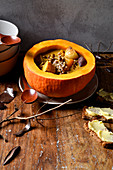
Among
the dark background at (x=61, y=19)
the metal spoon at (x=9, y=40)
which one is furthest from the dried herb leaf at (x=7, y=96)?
the dark background at (x=61, y=19)

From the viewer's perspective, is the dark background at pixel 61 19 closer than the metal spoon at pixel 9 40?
No

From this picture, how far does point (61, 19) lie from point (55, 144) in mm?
924

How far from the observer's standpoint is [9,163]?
0.88 m

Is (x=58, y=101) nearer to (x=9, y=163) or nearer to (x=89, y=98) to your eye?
(x=89, y=98)

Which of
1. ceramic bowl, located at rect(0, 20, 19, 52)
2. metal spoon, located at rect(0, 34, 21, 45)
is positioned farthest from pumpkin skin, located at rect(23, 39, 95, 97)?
ceramic bowl, located at rect(0, 20, 19, 52)

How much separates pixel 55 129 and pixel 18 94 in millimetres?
328

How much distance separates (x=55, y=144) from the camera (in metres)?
0.97

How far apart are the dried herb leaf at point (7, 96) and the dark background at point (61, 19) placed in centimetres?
53

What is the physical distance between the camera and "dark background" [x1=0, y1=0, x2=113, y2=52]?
1472mm

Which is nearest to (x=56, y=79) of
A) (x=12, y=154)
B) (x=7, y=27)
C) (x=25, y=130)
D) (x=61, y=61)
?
(x=61, y=61)

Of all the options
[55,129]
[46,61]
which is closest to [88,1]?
[46,61]

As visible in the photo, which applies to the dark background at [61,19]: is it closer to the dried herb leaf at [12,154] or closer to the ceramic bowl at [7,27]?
the ceramic bowl at [7,27]

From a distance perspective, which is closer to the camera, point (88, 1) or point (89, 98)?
point (89, 98)

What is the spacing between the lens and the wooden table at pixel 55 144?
2.93 feet
